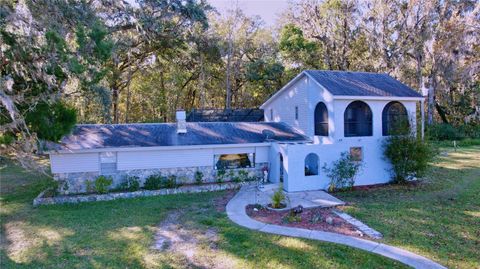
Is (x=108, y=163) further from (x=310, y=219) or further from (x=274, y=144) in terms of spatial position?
(x=310, y=219)

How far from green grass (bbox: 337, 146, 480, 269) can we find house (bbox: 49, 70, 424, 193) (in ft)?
6.27

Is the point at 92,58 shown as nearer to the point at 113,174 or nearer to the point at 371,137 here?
the point at 113,174

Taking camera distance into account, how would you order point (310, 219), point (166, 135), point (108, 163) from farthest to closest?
point (166, 135) < point (108, 163) < point (310, 219)

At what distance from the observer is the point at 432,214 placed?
31.6 ft

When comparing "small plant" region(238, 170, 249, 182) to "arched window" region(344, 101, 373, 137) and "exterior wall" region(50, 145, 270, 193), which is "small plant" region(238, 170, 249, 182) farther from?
"arched window" region(344, 101, 373, 137)

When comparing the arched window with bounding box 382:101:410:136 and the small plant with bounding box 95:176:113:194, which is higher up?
the arched window with bounding box 382:101:410:136

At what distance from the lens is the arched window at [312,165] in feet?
45.6

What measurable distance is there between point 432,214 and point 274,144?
21.9 feet

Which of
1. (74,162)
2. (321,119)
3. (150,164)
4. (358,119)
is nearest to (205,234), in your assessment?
(150,164)

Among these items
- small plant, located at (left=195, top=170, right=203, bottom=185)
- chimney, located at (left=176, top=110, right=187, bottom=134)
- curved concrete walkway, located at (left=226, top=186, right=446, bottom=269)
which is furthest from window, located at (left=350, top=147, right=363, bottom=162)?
chimney, located at (left=176, top=110, right=187, bottom=134)

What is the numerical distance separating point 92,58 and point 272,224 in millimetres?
7139

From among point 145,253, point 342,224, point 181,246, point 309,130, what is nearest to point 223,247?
point 181,246

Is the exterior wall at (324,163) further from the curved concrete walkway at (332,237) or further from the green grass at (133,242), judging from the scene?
the green grass at (133,242)

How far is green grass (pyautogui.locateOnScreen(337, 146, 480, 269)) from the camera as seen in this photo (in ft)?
23.2
